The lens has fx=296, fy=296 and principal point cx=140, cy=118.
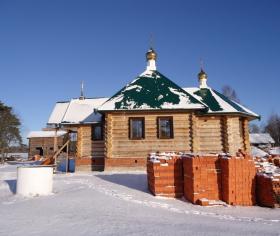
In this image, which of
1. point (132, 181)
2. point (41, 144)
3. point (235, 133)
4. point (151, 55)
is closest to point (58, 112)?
point (151, 55)

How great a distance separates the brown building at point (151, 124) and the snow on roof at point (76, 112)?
0.20 feet

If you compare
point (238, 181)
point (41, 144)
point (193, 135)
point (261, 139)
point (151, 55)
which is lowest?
point (238, 181)

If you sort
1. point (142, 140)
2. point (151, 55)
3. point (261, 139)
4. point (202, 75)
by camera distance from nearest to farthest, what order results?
point (142, 140) < point (151, 55) < point (202, 75) < point (261, 139)

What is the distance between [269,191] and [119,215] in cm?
451

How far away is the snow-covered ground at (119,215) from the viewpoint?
18.0 ft

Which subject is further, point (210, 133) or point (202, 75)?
point (202, 75)

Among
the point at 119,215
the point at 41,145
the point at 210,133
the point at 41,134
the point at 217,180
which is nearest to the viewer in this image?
the point at 119,215

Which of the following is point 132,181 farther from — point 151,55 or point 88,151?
point 151,55

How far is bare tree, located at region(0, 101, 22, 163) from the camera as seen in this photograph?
123 feet

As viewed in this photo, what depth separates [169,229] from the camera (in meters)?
5.52

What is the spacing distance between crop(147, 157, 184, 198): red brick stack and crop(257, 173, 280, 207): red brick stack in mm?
2355

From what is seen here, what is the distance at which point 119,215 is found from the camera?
6.66m

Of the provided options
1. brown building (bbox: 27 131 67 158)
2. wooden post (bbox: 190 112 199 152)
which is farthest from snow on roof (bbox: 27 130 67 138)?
wooden post (bbox: 190 112 199 152)

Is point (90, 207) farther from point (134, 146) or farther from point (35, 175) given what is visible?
point (134, 146)
